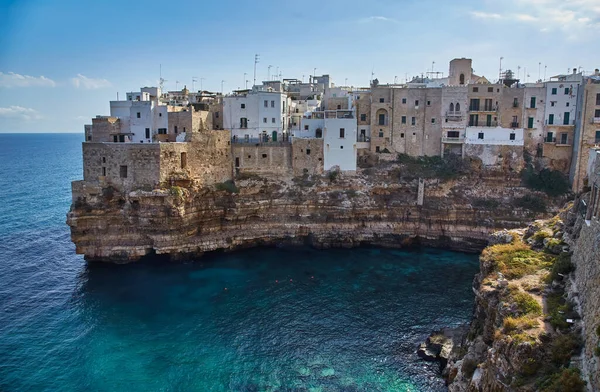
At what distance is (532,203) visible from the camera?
4228 centimetres

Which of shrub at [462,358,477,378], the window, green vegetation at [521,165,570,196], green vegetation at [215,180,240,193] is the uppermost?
the window

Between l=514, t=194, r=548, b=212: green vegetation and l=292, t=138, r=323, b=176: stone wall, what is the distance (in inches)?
720

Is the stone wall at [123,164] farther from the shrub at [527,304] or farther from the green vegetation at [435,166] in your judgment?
the shrub at [527,304]

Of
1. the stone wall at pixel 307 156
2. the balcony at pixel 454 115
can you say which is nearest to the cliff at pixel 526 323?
the balcony at pixel 454 115

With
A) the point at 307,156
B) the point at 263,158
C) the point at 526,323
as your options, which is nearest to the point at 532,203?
the point at 307,156

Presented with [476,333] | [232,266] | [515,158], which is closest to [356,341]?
[476,333]

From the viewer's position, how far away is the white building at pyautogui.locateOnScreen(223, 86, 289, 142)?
45875mm

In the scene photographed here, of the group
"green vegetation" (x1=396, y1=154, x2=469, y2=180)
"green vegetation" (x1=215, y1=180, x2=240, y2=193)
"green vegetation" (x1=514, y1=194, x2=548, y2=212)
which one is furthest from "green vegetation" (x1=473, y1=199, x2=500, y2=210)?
"green vegetation" (x1=215, y1=180, x2=240, y2=193)

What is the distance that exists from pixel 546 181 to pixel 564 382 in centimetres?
3498

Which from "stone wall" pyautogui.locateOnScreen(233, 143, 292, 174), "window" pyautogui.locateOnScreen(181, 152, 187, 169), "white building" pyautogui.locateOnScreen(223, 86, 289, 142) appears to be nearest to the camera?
"window" pyautogui.locateOnScreen(181, 152, 187, 169)

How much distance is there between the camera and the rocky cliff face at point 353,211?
41875mm

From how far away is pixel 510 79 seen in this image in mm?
49906

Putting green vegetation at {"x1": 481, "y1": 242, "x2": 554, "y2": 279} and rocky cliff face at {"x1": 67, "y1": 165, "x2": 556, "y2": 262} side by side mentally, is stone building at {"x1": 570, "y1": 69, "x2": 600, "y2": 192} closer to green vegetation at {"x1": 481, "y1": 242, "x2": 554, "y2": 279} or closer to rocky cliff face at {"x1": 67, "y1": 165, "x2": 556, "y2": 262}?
rocky cliff face at {"x1": 67, "y1": 165, "x2": 556, "y2": 262}

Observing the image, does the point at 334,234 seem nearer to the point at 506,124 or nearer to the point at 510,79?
the point at 506,124
